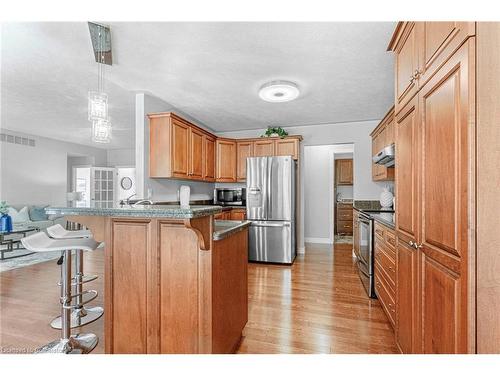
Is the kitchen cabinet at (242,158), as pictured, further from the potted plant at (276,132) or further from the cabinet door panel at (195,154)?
the cabinet door panel at (195,154)

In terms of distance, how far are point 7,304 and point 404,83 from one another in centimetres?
413

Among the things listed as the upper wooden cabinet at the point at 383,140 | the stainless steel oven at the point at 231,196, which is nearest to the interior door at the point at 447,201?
the upper wooden cabinet at the point at 383,140

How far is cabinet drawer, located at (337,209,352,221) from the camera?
6.88m

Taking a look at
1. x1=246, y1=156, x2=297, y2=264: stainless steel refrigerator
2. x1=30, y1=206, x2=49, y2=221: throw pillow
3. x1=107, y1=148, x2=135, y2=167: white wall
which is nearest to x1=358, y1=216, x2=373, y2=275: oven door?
x1=246, y1=156, x2=297, y2=264: stainless steel refrigerator

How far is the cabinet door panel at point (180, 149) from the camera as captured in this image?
3445 mm

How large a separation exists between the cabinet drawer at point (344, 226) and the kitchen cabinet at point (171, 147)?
4.69 m

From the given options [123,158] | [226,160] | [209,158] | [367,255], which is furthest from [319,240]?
[123,158]

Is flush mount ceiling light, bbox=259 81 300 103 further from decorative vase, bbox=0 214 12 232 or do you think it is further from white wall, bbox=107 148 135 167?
white wall, bbox=107 148 135 167

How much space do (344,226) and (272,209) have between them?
355cm

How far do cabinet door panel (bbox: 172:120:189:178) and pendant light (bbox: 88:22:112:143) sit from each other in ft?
3.09

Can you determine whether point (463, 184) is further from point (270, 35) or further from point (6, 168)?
point (6, 168)

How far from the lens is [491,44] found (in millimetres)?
889

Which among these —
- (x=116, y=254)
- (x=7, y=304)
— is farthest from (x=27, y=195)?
(x=116, y=254)

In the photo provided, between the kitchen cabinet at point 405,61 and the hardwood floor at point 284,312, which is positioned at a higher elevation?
the kitchen cabinet at point 405,61
